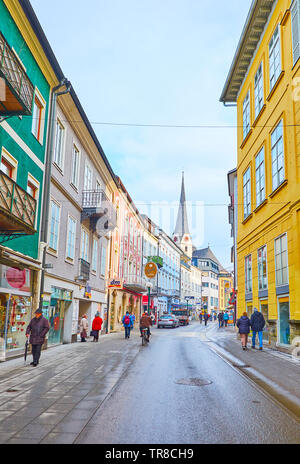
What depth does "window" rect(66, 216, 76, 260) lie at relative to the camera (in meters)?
19.7

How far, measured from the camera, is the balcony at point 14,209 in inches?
404

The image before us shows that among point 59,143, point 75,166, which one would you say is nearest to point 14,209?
point 59,143

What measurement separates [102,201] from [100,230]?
2.64 meters

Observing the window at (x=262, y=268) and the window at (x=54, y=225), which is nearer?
the window at (x=54, y=225)

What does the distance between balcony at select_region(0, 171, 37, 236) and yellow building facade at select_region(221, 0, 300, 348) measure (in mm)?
8690

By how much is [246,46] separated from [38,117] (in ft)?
38.1

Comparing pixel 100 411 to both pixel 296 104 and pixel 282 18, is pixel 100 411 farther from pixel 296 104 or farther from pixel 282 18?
pixel 282 18

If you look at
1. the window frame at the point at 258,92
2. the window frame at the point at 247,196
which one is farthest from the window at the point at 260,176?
the window frame at the point at 258,92

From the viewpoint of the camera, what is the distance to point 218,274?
382 feet

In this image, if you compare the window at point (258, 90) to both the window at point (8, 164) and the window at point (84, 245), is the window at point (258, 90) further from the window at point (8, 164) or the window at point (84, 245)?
the window at point (8, 164)

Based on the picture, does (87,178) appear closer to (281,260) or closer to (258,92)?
(258,92)

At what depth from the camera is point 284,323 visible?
15844mm

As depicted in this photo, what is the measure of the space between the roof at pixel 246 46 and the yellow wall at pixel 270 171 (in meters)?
0.47
